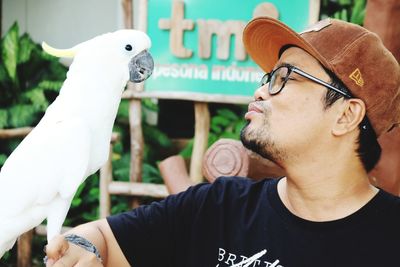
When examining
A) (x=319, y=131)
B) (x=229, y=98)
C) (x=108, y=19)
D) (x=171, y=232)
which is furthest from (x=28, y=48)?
(x=319, y=131)

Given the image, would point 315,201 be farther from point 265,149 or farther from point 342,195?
point 265,149

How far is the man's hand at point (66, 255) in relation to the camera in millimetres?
885

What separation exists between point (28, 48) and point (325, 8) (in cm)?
199

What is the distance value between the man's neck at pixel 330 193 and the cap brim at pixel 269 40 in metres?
0.25

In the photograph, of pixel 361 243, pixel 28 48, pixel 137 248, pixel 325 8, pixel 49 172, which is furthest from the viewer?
pixel 28 48

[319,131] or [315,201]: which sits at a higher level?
[319,131]

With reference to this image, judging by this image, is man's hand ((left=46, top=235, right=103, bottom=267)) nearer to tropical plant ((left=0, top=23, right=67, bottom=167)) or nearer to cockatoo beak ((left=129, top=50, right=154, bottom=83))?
cockatoo beak ((left=129, top=50, right=154, bottom=83))

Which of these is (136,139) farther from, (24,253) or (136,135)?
(24,253)

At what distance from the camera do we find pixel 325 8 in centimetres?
339

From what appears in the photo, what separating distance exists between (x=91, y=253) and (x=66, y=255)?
0.28 ft

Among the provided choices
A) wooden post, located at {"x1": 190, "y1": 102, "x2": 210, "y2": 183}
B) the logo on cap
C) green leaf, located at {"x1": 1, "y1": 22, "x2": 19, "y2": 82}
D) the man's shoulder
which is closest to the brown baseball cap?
the logo on cap

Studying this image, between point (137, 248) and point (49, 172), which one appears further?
point (137, 248)

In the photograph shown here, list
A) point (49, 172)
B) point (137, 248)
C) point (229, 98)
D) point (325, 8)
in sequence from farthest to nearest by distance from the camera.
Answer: point (325, 8) < point (229, 98) < point (137, 248) < point (49, 172)

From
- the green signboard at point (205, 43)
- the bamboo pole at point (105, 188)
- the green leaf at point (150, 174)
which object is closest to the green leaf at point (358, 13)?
the green signboard at point (205, 43)
